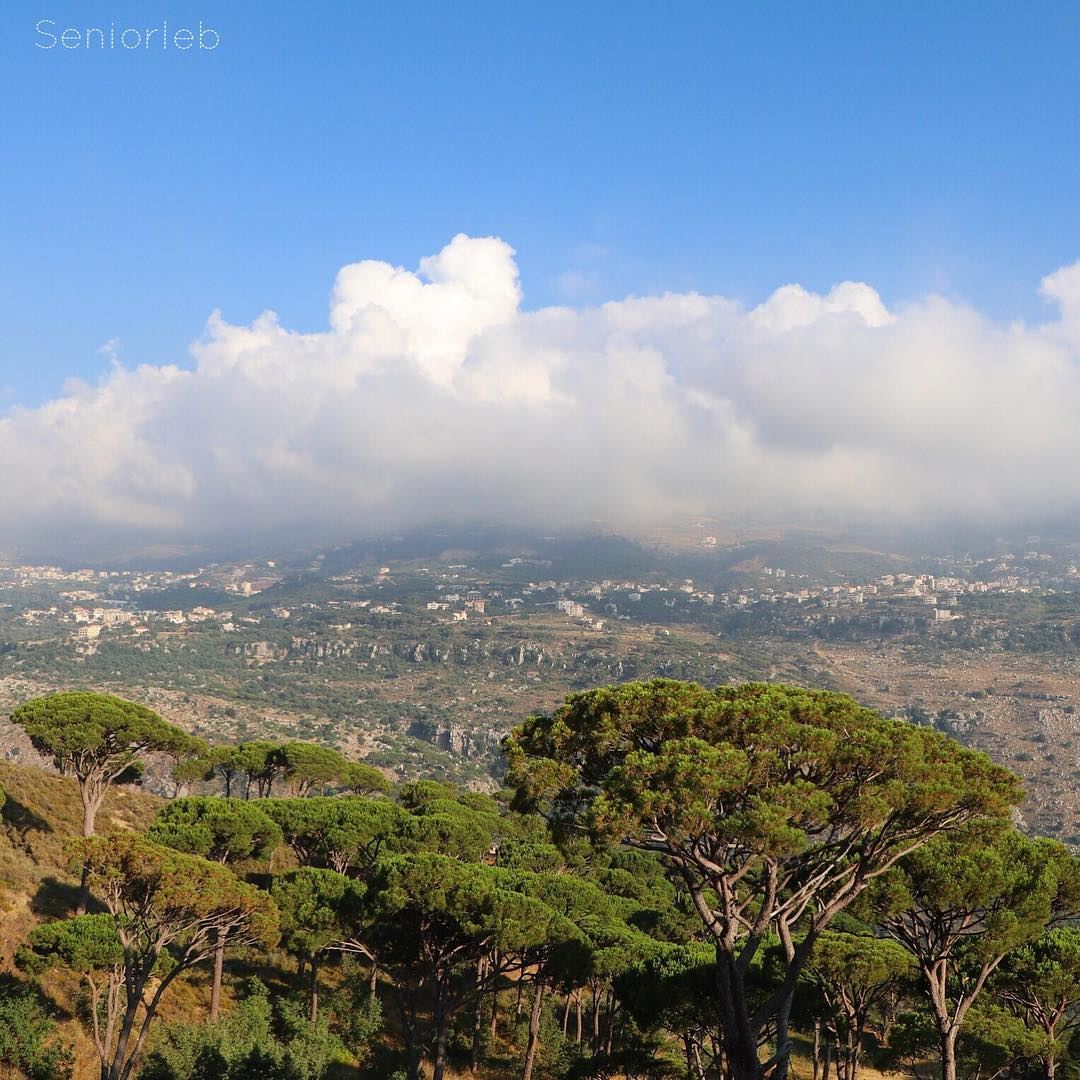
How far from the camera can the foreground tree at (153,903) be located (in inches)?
518

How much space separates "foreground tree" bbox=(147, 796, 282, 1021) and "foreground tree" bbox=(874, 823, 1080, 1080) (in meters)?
17.4

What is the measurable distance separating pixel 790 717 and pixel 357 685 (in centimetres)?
16646

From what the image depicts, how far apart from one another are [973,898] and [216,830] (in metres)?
19.8

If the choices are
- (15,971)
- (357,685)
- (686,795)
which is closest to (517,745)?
(686,795)

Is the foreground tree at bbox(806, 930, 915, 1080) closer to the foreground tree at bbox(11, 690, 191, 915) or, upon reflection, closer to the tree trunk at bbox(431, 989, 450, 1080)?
the tree trunk at bbox(431, 989, 450, 1080)

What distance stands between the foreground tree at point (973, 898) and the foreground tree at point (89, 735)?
23.5m

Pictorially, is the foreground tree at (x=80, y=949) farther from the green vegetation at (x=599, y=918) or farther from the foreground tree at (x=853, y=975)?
the foreground tree at (x=853, y=975)

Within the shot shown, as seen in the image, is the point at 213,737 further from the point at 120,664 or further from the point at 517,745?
the point at 517,745

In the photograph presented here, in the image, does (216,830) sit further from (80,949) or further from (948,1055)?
(948,1055)

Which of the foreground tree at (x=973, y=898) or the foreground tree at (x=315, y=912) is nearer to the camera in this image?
the foreground tree at (x=973, y=898)

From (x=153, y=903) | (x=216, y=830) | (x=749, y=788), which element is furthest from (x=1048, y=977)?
(x=216, y=830)

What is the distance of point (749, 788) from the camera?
36.5 feet

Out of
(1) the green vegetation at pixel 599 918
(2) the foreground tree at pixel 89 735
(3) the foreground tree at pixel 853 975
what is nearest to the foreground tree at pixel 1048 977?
(1) the green vegetation at pixel 599 918

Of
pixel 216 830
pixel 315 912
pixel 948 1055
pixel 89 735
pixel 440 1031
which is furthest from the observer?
pixel 89 735
